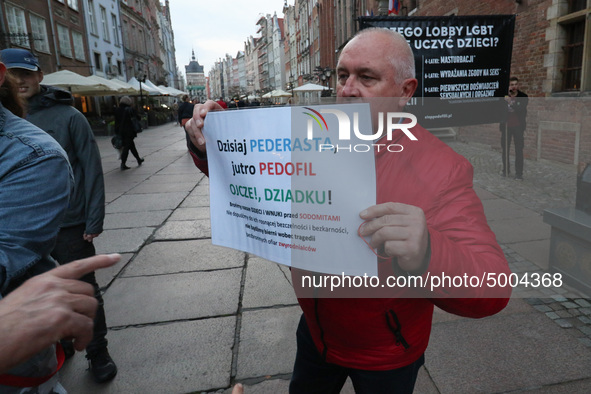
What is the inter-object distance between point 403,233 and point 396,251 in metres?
0.05

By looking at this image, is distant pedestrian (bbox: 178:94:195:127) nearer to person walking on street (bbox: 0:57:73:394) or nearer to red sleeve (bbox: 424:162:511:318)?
person walking on street (bbox: 0:57:73:394)

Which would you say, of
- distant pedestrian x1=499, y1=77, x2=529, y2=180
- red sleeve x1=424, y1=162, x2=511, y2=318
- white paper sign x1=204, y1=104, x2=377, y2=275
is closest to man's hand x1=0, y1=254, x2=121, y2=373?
white paper sign x1=204, y1=104, x2=377, y2=275

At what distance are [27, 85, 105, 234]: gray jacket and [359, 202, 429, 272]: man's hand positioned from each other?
2.29 m

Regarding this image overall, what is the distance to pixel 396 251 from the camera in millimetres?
956

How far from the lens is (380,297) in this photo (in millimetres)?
1357

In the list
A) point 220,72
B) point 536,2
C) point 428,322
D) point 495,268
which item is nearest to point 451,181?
point 495,268

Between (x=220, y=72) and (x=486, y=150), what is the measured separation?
194462mm

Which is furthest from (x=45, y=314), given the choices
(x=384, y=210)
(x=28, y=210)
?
(x=384, y=210)

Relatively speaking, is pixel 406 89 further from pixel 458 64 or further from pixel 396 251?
pixel 458 64

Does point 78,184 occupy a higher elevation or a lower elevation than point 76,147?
lower

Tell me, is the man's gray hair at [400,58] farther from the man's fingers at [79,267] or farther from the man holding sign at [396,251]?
the man's fingers at [79,267]

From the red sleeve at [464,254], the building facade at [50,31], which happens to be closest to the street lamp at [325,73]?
the building facade at [50,31]

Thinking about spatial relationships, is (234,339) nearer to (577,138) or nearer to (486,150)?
(577,138)

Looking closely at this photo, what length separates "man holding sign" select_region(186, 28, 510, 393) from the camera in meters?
1.01
